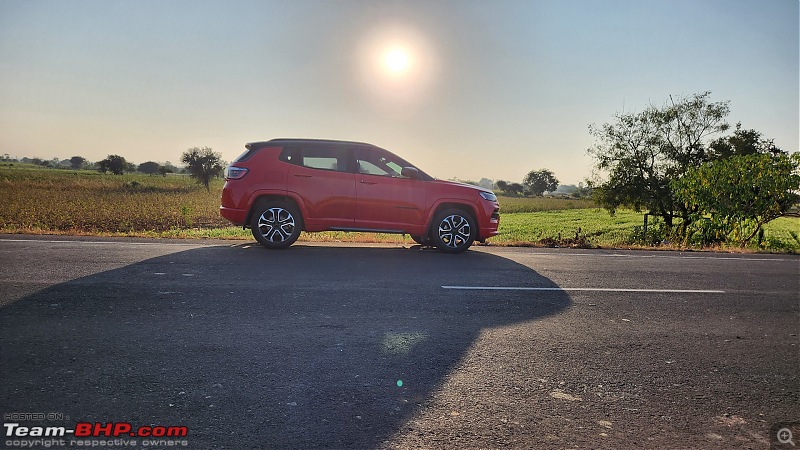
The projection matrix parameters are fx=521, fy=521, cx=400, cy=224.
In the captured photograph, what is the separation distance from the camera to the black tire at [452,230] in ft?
32.2

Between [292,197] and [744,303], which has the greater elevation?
[292,197]

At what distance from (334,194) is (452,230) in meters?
2.32

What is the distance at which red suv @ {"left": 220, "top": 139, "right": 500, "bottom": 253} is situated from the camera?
9406mm

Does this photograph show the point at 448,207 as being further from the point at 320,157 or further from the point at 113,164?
the point at 113,164

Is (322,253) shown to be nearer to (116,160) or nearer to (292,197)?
(292,197)

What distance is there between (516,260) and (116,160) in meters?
136

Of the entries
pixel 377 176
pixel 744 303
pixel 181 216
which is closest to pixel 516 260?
pixel 377 176

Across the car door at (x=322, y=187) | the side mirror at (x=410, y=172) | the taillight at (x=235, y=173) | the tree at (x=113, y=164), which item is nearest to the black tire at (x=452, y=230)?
the side mirror at (x=410, y=172)

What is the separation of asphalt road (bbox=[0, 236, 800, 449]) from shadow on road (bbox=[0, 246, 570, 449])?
0.06 ft

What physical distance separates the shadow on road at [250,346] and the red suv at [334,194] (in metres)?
2.26

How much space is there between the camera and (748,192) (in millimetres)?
15742

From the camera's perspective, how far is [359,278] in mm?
6957

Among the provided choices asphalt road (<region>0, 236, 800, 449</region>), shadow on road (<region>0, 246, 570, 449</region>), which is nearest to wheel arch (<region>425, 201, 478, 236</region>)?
asphalt road (<region>0, 236, 800, 449</region>)

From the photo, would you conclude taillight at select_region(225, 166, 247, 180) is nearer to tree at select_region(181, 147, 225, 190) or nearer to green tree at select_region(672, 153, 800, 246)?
green tree at select_region(672, 153, 800, 246)
